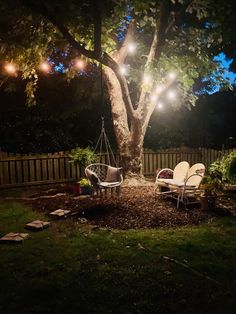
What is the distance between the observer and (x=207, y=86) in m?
16.5

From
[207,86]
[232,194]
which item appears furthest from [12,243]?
[207,86]

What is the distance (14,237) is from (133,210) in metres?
2.47

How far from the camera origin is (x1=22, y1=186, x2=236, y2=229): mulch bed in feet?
18.6

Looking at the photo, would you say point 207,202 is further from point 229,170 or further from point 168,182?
point 229,170

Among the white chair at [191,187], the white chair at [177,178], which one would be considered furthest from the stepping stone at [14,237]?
the white chair at [177,178]

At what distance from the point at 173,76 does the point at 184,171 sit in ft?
10.5

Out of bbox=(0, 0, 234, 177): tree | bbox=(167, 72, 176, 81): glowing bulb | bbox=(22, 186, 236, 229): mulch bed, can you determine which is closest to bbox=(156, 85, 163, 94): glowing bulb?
bbox=(0, 0, 234, 177): tree

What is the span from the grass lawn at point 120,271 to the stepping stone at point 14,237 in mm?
107

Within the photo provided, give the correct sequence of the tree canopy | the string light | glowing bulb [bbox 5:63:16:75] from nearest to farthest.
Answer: the tree canopy
glowing bulb [bbox 5:63:16:75]
the string light

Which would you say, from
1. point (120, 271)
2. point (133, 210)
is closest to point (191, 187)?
point (133, 210)

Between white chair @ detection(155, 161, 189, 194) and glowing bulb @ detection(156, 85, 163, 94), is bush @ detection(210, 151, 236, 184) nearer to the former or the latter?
white chair @ detection(155, 161, 189, 194)

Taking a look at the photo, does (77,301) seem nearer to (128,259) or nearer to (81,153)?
(128,259)

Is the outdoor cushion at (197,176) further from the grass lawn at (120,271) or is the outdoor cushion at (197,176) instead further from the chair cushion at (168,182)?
the grass lawn at (120,271)

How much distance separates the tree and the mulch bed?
2310 millimetres
